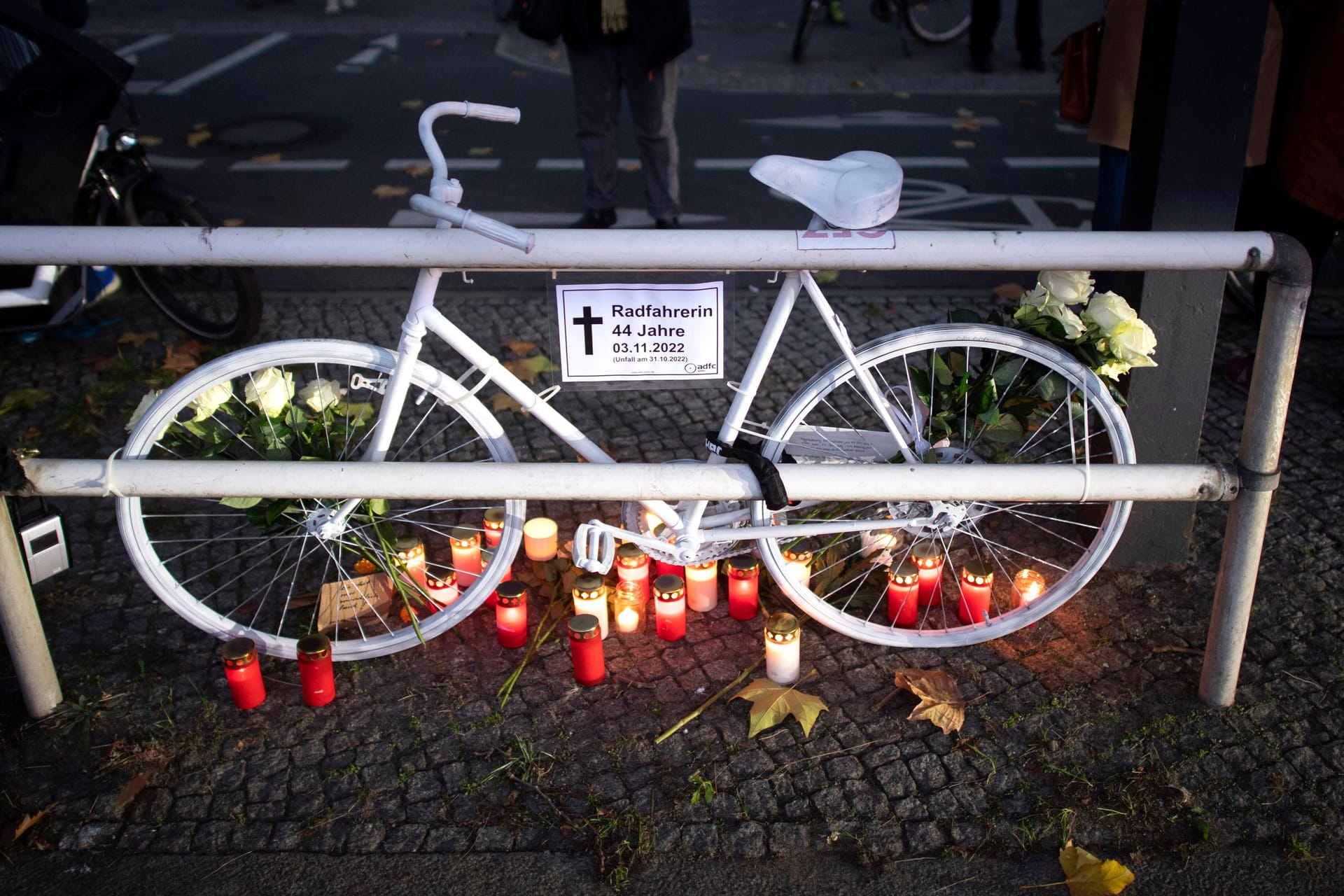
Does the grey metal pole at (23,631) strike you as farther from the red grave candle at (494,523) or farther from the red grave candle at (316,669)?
the red grave candle at (494,523)

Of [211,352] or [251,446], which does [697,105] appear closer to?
[211,352]

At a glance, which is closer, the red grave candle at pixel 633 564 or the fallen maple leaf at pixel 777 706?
the fallen maple leaf at pixel 777 706

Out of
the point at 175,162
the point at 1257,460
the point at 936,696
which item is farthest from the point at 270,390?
the point at 175,162

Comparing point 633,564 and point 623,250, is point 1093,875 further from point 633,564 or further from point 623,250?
point 623,250

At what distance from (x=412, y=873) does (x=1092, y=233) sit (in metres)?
2.04

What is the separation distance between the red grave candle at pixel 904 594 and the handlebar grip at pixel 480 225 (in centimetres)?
143

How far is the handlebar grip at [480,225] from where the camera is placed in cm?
236

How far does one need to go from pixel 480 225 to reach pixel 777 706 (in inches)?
56.0

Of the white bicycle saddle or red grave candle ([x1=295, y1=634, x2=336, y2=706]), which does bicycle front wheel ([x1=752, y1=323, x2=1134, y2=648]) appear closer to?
Answer: the white bicycle saddle

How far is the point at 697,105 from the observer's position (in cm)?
884

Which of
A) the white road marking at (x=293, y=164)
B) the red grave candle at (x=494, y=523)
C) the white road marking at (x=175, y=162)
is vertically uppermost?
the red grave candle at (x=494, y=523)

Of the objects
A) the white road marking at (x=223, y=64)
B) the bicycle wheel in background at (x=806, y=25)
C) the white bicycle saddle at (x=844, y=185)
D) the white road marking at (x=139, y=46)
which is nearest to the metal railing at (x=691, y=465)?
the white bicycle saddle at (x=844, y=185)

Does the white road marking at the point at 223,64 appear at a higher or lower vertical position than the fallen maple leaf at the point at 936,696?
higher

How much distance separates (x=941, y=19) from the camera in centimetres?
1089
